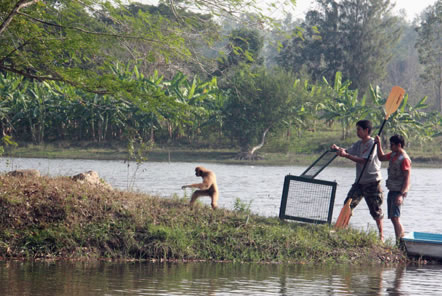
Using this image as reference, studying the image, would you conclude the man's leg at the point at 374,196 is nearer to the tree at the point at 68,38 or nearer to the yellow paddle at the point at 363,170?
the yellow paddle at the point at 363,170

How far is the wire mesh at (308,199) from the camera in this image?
429 inches

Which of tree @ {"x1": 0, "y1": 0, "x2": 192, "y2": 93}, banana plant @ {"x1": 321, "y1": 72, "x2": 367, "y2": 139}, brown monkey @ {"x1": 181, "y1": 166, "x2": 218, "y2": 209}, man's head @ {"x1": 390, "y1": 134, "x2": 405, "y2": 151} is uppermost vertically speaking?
banana plant @ {"x1": 321, "y1": 72, "x2": 367, "y2": 139}

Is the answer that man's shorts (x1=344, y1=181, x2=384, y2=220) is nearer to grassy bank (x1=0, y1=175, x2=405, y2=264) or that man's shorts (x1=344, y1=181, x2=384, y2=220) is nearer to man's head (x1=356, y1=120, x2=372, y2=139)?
grassy bank (x1=0, y1=175, x2=405, y2=264)

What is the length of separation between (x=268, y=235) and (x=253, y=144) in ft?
87.6

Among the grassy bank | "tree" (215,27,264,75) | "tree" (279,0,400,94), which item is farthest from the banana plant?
the grassy bank

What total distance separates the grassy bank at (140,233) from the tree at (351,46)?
42130 millimetres

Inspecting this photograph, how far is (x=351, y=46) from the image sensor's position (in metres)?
52.9

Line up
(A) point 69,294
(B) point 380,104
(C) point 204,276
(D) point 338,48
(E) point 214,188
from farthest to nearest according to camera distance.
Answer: (D) point 338,48, (B) point 380,104, (E) point 214,188, (C) point 204,276, (A) point 69,294

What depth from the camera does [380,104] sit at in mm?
35875

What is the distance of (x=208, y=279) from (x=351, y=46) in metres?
46.4

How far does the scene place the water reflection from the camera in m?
7.84

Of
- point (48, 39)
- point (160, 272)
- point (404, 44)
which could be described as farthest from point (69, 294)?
point (404, 44)

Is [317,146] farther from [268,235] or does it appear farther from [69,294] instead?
[69,294]

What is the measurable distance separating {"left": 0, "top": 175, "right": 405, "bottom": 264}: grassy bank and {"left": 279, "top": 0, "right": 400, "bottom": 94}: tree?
42.1 metres
